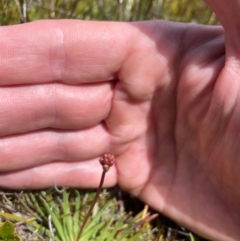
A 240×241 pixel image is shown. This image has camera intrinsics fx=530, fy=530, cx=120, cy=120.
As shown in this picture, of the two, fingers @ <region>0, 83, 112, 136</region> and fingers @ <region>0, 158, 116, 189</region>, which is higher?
fingers @ <region>0, 83, 112, 136</region>

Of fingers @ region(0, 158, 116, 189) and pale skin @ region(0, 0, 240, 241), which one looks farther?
fingers @ region(0, 158, 116, 189)

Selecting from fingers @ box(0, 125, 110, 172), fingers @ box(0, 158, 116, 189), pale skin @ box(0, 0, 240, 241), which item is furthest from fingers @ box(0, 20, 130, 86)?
fingers @ box(0, 158, 116, 189)

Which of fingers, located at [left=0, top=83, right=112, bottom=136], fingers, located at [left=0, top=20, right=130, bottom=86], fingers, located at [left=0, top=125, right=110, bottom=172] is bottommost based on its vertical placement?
fingers, located at [left=0, top=125, right=110, bottom=172]

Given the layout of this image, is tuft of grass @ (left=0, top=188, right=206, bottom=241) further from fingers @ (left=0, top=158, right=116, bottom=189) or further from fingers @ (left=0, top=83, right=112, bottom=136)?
fingers @ (left=0, top=83, right=112, bottom=136)

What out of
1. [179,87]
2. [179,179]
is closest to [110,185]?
[179,179]

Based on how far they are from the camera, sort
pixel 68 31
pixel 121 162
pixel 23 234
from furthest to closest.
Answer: pixel 121 162
pixel 23 234
pixel 68 31

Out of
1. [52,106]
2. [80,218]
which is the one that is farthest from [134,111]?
[80,218]

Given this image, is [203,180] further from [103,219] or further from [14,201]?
[14,201]

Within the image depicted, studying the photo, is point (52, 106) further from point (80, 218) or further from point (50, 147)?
point (80, 218)

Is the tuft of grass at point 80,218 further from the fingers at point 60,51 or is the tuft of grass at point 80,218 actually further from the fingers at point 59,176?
the fingers at point 60,51
